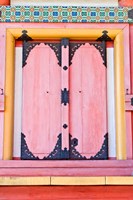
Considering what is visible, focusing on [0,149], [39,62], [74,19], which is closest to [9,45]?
[39,62]

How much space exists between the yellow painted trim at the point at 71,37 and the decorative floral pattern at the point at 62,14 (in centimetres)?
12

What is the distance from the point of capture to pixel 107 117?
5.68 meters

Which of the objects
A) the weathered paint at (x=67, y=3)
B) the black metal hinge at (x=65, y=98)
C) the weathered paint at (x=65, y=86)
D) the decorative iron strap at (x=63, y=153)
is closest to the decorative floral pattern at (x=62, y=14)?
the weathered paint at (x=67, y=3)

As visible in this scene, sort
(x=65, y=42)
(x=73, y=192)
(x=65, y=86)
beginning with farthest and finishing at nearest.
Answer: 1. (x=65, y=42)
2. (x=65, y=86)
3. (x=73, y=192)

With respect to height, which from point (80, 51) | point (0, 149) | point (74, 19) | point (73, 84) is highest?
point (74, 19)

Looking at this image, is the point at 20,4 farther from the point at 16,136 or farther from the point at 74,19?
the point at 16,136

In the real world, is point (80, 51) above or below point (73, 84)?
above

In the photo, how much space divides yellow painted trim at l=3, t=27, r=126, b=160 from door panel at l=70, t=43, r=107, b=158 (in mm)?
174

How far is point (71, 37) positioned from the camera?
228 inches

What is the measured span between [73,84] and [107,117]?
54cm

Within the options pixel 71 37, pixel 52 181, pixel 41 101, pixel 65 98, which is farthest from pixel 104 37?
pixel 52 181

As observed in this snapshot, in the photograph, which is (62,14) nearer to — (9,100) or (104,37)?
(104,37)

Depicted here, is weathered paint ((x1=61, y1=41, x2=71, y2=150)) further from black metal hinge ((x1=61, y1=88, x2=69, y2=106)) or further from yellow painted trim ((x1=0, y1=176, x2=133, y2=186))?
yellow painted trim ((x1=0, y1=176, x2=133, y2=186))

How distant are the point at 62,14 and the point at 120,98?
3.88 feet
